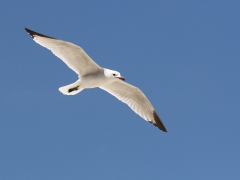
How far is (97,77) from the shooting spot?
467 inches

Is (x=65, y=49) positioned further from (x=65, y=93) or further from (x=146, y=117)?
(x=146, y=117)

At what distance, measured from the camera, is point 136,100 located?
1338 centimetres

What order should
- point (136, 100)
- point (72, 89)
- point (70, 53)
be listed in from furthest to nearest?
point (136, 100), point (72, 89), point (70, 53)

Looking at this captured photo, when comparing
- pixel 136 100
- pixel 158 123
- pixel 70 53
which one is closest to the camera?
pixel 70 53

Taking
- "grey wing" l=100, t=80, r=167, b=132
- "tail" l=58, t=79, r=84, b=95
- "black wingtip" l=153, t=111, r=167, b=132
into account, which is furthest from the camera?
"black wingtip" l=153, t=111, r=167, b=132

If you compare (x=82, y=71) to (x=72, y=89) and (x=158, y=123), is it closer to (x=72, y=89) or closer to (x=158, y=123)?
(x=72, y=89)

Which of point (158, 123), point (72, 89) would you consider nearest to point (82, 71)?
point (72, 89)

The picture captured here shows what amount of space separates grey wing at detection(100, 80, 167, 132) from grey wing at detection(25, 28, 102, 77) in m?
1.42

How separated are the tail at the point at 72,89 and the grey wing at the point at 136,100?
4.23ft

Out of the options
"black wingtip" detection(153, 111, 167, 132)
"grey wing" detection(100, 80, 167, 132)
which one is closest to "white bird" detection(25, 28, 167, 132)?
"grey wing" detection(100, 80, 167, 132)

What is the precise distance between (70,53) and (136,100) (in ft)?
8.68

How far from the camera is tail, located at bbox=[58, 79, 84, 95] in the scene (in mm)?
12029

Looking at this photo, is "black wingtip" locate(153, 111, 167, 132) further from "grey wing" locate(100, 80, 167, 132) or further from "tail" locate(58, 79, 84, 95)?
"tail" locate(58, 79, 84, 95)

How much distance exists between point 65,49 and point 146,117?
329 cm
